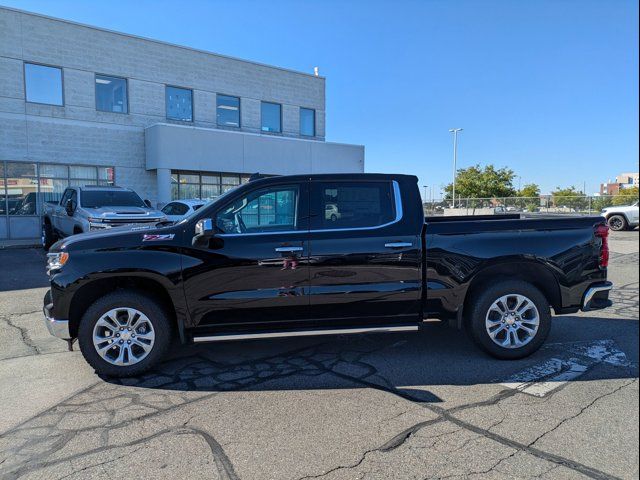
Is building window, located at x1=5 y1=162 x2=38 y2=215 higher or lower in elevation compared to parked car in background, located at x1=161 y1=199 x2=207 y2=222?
higher

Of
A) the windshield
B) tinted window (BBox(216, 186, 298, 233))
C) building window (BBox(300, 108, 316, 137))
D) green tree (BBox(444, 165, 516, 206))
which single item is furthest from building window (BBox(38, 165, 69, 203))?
green tree (BBox(444, 165, 516, 206))

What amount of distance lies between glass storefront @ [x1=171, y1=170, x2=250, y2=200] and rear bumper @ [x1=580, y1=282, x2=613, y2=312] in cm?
1705

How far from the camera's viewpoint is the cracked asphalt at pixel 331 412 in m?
2.95

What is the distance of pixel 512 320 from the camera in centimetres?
470

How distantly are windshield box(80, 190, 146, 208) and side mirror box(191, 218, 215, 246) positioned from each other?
27.8 feet

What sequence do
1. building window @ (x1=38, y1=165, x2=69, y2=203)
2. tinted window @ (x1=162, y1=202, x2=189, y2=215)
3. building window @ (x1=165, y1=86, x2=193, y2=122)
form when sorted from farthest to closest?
building window @ (x1=165, y1=86, x2=193, y2=122) < building window @ (x1=38, y1=165, x2=69, y2=203) < tinted window @ (x1=162, y1=202, x2=189, y2=215)

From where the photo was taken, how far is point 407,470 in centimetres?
289

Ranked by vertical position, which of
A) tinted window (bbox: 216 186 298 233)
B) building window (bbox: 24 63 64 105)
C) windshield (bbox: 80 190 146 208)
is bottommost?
tinted window (bbox: 216 186 298 233)

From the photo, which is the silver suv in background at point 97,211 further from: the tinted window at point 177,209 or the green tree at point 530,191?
the green tree at point 530,191

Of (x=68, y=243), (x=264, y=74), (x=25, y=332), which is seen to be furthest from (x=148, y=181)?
(x=68, y=243)

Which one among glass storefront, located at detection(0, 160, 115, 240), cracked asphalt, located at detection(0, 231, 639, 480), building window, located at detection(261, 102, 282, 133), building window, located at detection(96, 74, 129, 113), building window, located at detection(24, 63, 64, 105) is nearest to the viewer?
cracked asphalt, located at detection(0, 231, 639, 480)

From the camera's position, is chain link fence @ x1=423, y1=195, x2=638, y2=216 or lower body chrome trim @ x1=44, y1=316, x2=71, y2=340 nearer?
lower body chrome trim @ x1=44, y1=316, x2=71, y2=340

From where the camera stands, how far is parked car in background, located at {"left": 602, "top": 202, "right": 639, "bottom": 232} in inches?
803

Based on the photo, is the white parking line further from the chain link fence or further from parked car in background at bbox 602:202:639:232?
parked car in background at bbox 602:202:639:232
